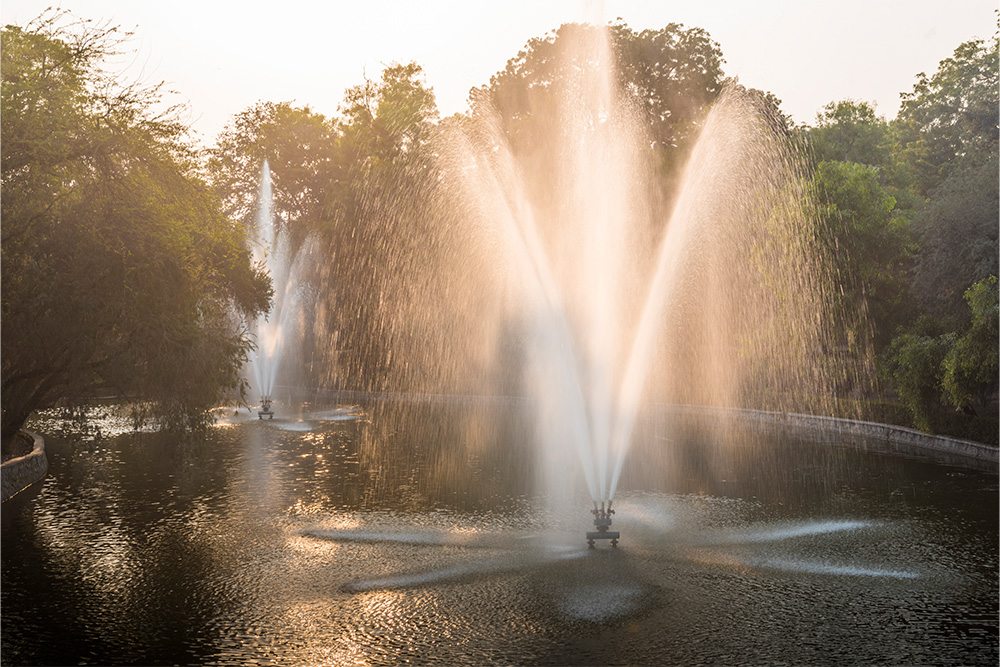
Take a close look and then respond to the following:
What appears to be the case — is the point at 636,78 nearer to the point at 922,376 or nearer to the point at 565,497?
the point at 922,376

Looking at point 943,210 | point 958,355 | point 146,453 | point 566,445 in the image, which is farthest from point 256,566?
point 943,210

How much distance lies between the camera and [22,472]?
2377cm

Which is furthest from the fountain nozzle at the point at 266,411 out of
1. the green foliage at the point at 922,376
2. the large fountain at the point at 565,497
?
the green foliage at the point at 922,376

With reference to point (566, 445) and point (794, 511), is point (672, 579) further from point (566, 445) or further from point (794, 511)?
point (566, 445)

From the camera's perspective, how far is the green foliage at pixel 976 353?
90.3 ft

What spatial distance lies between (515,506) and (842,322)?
84.4ft

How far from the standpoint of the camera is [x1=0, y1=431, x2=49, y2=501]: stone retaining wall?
2230 cm

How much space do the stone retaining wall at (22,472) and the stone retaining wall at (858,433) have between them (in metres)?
26.9

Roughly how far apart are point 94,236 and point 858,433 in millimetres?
28995

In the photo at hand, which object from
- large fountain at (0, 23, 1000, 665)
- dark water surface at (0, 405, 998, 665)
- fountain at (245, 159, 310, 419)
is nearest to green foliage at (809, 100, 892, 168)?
large fountain at (0, 23, 1000, 665)

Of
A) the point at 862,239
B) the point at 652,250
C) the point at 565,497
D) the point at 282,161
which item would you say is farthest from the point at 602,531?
the point at 282,161

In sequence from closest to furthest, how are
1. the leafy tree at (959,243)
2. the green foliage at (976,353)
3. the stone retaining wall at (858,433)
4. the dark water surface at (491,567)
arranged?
the dark water surface at (491,567), the green foliage at (976,353), the stone retaining wall at (858,433), the leafy tree at (959,243)

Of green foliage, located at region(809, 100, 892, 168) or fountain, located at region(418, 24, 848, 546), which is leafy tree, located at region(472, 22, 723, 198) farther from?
green foliage, located at region(809, 100, 892, 168)

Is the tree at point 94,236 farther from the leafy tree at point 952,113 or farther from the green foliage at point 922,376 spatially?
the leafy tree at point 952,113
